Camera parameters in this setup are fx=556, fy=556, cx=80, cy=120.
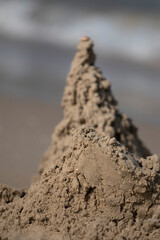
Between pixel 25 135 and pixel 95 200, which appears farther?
pixel 25 135

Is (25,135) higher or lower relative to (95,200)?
higher

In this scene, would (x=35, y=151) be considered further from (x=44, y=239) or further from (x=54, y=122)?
(x=44, y=239)

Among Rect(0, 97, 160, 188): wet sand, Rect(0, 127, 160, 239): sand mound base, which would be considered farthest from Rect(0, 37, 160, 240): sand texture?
Rect(0, 97, 160, 188): wet sand

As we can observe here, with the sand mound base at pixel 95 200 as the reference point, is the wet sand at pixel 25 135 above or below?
above

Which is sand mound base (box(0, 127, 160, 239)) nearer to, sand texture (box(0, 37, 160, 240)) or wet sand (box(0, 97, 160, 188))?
sand texture (box(0, 37, 160, 240))

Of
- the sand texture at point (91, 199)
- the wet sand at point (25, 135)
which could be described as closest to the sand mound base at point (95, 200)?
the sand texture at point (91, 199)

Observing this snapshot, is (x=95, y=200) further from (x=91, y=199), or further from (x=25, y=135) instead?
(x=25, y=135)

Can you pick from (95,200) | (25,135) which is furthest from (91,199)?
(25,135)

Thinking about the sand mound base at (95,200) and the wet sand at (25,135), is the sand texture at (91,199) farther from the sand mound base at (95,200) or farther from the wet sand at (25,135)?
the wet sand at (25,135)
